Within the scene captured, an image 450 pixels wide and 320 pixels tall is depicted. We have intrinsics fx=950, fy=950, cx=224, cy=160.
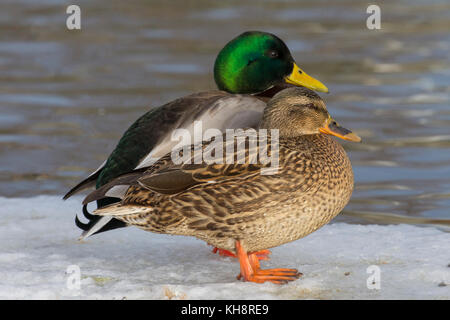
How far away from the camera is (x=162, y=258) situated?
179 inches

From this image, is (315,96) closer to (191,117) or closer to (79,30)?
(191,117)

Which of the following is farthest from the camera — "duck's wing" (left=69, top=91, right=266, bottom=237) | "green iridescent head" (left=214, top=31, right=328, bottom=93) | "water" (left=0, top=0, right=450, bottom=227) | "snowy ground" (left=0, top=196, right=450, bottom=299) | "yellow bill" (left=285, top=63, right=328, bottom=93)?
"water" (left=0, top=0, right=450, bottom=227)

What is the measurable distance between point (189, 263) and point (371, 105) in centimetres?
475

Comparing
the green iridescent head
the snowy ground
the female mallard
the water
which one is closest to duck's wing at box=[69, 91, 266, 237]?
the female mallard

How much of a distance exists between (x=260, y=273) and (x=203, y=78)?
240 inches

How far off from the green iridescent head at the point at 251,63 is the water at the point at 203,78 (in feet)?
3.41

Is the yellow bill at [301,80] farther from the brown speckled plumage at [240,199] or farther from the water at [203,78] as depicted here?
the brown speckled plumage at [240,199]

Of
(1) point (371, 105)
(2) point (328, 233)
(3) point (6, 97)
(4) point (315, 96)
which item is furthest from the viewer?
(3) point (6, 97)

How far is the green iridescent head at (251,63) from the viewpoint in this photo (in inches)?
208

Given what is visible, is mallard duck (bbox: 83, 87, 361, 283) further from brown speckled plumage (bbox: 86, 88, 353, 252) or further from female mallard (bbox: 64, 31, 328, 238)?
female mallard (bbox: 64, 31, 328, 238)

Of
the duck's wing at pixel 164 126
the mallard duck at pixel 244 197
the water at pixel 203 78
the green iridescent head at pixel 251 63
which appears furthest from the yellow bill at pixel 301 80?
the mallard duck at pixel 244 197

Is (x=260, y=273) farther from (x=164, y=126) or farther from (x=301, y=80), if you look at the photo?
(x=301, y=80)

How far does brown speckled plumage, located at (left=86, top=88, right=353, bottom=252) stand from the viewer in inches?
155
